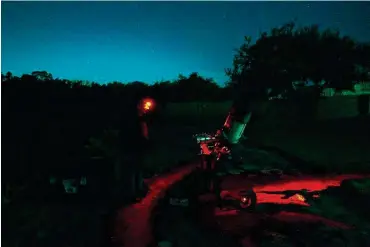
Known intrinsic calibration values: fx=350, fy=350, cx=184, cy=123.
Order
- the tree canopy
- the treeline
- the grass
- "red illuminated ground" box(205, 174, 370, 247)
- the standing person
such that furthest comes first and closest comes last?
1. the tree canopy
2. the grass
3. the treeline
4. the standing person
5. "red illuminated ground" box(205, 174, 370, 247)

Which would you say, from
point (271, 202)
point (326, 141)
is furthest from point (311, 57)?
point (271, 202)

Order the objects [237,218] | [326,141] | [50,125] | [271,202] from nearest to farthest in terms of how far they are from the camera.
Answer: [237,218], [271,202], [50,125], [326,141]

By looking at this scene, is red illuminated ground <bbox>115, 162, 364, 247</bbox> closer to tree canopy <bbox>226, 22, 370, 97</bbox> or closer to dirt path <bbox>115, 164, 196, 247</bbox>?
dirt path <bbox>115, 164, 196, 247</bbox>

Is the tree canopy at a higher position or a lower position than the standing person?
higher

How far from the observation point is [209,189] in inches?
221

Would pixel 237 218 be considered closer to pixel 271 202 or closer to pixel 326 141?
pixel 271 202

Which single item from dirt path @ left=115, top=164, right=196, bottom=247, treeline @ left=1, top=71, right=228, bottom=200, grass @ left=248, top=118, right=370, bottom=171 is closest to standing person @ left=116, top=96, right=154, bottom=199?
treeline @ left=1, top=71, right=228, bottom=200

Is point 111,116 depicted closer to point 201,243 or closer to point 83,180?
point 83,180

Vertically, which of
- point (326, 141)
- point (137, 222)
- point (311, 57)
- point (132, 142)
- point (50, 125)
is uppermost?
point (311, 57)

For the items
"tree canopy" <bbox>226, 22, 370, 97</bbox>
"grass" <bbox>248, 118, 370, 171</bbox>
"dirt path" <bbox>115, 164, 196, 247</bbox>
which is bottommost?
"dirt path" <bbox>115, 164, 196, 247</bbox>

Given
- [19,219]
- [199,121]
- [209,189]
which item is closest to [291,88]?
[199,121]

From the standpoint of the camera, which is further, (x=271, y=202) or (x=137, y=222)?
(x=271, y=202)

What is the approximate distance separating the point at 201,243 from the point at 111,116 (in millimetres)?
4335

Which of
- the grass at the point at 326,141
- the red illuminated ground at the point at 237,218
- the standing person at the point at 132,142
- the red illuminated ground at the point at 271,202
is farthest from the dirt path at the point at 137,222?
the grass at the point at 326,141
